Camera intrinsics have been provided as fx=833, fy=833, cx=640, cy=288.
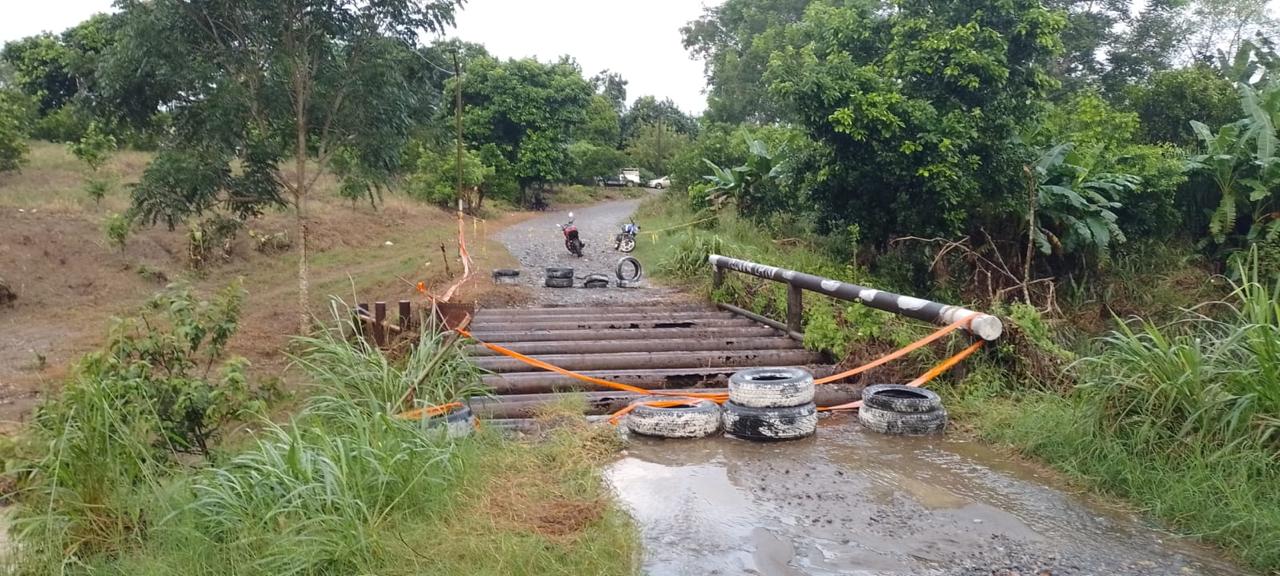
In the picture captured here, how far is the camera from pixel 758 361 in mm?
6766

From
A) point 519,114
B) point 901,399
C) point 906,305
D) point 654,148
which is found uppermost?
point 519,114

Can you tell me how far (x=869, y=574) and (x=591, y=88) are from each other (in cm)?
3512

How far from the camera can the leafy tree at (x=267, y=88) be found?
10.9 m

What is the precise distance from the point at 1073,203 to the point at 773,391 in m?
8.73

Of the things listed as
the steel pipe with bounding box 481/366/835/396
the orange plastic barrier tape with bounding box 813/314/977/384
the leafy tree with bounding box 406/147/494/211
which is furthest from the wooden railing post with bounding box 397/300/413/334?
the leafy tree with bounding box 406/147/494/211

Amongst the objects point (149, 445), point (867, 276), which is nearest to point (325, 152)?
point (867, 276)

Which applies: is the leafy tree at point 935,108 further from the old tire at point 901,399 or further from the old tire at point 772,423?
the old tire at point 772,423

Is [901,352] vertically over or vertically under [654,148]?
under

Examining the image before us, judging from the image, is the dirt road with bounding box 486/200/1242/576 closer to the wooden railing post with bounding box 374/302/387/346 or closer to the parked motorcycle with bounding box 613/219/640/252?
the wooden railing post with bounding box 374/302/387/346

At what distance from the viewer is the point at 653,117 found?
5944 cm

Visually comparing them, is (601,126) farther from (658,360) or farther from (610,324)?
(658,360)

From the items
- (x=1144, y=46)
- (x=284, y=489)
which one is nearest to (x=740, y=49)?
(x=1144, y=46)

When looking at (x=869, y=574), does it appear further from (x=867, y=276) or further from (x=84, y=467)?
(x=867, y=276)

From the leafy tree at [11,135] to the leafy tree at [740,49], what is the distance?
2190 centimetres
